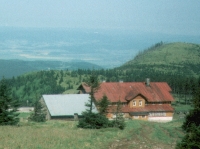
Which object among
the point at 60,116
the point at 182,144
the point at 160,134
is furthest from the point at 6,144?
the point at 60,116

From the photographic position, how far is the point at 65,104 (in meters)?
62.7

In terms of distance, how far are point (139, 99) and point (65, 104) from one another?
14.1 meters

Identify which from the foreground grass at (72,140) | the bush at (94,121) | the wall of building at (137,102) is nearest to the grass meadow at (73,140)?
the foreground grass at (72,140)

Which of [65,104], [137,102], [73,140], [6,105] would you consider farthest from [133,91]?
[73,140]

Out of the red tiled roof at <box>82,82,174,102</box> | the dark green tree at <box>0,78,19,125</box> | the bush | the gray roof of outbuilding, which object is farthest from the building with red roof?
the bush

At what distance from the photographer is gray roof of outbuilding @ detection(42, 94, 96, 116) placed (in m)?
59.7

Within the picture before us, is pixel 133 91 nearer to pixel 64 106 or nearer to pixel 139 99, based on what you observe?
pixel 139 99

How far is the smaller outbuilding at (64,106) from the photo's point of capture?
59.1 m

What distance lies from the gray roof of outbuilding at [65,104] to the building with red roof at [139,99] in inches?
136

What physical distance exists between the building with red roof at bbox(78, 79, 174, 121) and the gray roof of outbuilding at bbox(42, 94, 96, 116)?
11.3ft

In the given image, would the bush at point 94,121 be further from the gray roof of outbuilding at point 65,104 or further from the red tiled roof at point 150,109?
the red tiled roof at point 150,109

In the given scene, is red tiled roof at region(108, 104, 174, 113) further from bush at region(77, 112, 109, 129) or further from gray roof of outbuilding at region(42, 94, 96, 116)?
bush at region(77, 112, 109, 129)

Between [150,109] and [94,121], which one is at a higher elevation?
[94,121]

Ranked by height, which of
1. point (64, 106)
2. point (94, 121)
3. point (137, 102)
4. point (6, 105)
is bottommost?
point (64, 106)
